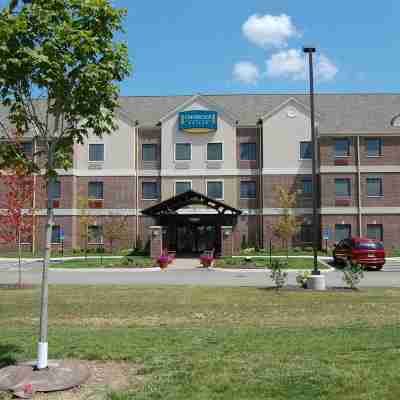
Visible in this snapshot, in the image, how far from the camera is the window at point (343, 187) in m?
37.2

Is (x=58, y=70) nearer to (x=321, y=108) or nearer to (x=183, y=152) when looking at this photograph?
(x=183, y=152)

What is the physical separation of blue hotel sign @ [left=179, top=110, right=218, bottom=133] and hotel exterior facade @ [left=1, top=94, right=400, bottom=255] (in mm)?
82

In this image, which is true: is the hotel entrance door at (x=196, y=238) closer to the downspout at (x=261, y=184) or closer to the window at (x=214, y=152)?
the downspout at (x=261, y=184)

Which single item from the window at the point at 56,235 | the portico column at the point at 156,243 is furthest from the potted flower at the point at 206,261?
the window at the point at 56,235

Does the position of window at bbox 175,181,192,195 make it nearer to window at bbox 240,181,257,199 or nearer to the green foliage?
window at bbox 240,181,257,199

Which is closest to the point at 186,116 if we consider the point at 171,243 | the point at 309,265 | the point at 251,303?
the point at 171,243

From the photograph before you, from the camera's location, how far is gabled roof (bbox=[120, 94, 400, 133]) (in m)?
38.9

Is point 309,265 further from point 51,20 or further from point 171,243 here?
point 51,20

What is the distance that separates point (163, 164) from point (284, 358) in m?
33.3

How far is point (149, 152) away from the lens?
39.9m

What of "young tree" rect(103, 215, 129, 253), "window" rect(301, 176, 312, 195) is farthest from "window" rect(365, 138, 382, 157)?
"young tree" rect(103, 215, 129, 253)

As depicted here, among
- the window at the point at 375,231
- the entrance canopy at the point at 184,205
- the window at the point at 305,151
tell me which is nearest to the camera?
the entrance canopy at the point at 184,205

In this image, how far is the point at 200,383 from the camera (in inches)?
223

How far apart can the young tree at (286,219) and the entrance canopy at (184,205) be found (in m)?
3.26
